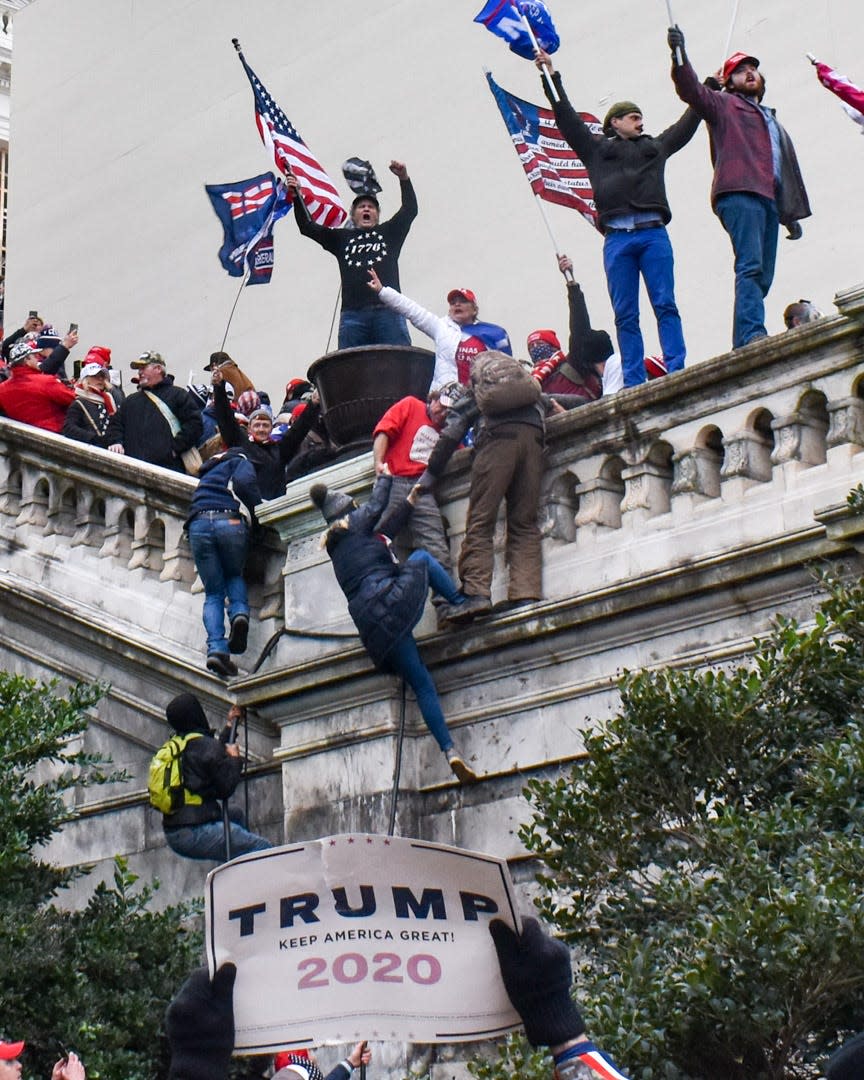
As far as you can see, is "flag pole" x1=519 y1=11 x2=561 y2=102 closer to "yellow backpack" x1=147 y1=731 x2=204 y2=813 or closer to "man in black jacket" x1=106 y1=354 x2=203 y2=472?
"man in black jacket" x1=106 y1=354 x2=203 y2=472

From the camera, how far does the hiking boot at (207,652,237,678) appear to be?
11.7 meters

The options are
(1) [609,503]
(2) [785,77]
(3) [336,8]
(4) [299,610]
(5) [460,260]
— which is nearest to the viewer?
(1) [609,503]

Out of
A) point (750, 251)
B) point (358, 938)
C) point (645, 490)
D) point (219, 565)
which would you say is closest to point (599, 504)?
point (645, 490)

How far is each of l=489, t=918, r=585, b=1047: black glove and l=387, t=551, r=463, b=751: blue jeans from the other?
5.72 meters

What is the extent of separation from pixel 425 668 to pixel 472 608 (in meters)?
0.44

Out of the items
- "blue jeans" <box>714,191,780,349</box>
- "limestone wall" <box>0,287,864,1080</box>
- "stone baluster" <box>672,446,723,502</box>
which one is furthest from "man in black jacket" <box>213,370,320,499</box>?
"stone baluster" <box>672,446,723,502</box>

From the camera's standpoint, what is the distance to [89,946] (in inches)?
398

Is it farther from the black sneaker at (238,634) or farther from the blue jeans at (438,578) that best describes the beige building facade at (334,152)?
the blue jeans at (438,578)

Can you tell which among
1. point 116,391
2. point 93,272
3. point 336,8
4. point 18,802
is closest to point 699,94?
point 18,802

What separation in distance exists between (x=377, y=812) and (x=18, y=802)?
1779 mm

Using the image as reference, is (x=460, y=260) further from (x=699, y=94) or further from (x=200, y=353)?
(x=699, y=94)

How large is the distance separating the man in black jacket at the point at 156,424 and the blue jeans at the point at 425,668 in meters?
4.01

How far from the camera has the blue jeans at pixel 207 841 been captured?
35.0 ft

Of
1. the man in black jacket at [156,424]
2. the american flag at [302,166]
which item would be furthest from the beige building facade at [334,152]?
the man in black jacket at [156,424]
